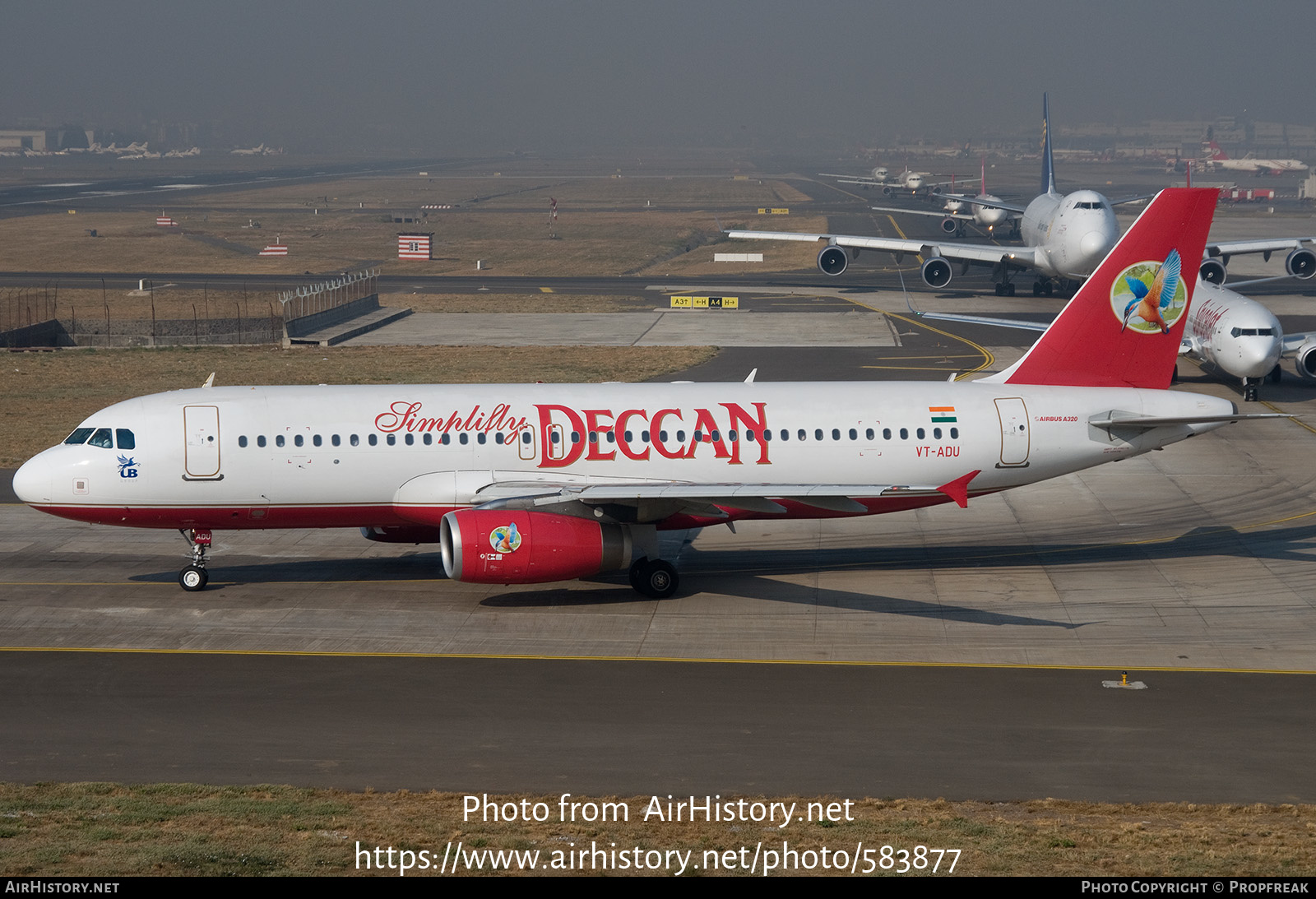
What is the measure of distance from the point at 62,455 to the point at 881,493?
1816 cm

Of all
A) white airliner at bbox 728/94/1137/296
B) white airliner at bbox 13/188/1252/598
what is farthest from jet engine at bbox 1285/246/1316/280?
white airliner at bbox 13/188/1252/598

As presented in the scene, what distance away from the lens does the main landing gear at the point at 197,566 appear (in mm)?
30141

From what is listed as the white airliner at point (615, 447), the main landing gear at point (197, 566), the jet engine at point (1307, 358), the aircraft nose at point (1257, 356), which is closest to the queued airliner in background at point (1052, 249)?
the jet engine at point (1307, 358)

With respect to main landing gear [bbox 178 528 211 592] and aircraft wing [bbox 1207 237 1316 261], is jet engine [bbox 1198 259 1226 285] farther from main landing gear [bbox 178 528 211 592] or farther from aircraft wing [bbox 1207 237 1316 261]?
main landing gear [bbox 178 528 211 592]

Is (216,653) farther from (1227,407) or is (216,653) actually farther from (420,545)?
(1227,407)

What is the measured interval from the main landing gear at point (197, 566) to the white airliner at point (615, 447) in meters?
0.08

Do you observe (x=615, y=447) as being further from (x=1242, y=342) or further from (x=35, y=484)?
(x=1242, y=342)

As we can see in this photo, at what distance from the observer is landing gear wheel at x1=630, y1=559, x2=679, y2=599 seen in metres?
29.7

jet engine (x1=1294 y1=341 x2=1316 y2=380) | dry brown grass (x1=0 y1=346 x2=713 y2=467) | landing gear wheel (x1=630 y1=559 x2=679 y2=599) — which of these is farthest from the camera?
jet engine (x1=1294 y1=341 x2=1316 y2=380)

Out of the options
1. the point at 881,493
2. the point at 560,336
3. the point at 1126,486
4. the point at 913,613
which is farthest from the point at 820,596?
the point at 560,336

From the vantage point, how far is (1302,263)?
280 ft

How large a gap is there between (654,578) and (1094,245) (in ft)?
185

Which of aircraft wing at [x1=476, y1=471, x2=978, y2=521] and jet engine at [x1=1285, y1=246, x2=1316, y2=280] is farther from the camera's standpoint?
jet engine at [x1=1285, y1=246, x2=1316, y2=280]

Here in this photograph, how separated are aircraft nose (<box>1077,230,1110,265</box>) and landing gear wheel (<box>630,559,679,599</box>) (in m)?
55.8
